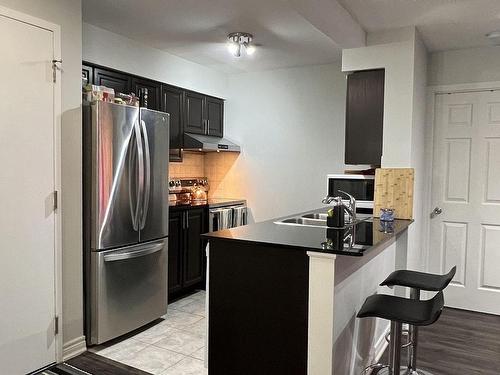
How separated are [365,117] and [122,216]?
223 cm

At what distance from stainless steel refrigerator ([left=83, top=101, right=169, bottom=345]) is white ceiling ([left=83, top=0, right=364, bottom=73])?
782 mm

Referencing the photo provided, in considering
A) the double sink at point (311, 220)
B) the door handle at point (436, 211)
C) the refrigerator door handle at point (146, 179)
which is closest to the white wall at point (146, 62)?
the refrigerator door handle at point (146, 179)

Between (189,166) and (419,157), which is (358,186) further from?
(189,166)

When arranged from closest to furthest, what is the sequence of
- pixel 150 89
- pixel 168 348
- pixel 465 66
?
pixel 168 348 < pixel 465 66 < pixel 150 89

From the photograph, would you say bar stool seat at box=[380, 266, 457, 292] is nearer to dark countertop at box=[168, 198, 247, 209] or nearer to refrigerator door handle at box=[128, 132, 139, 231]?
refrigerator door handle at box=[128, 132, 139, 231]

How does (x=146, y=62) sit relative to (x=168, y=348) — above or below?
above

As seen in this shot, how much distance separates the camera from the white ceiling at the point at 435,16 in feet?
9.32

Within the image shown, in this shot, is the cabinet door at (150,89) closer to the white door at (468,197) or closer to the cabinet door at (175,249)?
the cabinet door at (175,249)

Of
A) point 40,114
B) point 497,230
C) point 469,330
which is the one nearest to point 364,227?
point 469,330

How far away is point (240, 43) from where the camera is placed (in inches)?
147

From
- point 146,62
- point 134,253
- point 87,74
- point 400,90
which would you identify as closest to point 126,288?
point 134,253

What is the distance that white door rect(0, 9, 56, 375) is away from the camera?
7.94 ft

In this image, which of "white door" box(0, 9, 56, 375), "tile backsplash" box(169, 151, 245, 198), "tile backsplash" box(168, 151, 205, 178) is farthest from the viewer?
"tile backsplash" box(169, 151, 245, 198)

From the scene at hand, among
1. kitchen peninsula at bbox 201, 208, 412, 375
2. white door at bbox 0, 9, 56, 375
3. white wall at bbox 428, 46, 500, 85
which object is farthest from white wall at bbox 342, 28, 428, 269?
white door at bbox 0, 9, 56, 375
